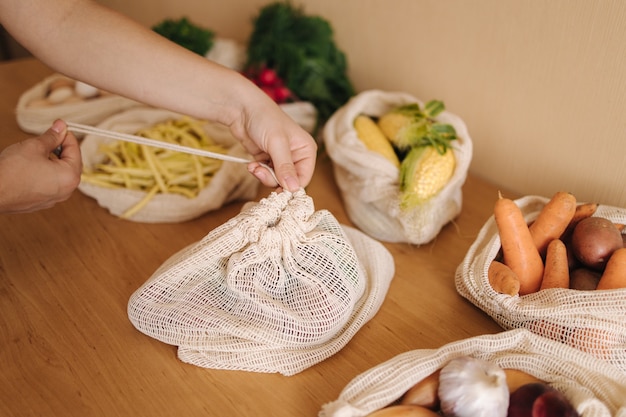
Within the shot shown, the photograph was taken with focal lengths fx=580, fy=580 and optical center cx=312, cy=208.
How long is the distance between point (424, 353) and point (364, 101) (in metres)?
0.57

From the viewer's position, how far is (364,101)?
1091 millimetres

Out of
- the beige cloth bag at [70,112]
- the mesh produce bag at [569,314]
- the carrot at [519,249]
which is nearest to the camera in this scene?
the mesh produce bag at [569,314]

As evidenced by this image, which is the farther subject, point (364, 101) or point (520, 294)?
point (364, 101)

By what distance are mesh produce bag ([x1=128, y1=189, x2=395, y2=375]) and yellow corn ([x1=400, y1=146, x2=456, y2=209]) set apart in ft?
0.62

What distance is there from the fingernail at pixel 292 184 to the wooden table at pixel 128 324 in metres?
0.22

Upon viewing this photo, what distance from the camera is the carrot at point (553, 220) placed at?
0.81m

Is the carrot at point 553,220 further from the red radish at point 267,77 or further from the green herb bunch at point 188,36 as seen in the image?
the green herb bunch at point 188,36

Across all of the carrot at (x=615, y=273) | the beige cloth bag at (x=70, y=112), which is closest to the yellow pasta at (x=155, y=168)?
the beige cloth bag at (x=70, y=112)

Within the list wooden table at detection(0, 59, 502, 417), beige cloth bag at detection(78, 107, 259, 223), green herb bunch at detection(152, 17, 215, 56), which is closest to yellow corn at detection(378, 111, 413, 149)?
wooden table at detection(0, 59, 502, 417)

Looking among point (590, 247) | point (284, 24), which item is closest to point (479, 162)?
point (590, 247)

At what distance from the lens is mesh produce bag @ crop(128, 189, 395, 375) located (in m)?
0.72

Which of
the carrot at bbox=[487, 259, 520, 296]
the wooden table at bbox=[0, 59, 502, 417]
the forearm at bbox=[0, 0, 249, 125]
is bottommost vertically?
the wooden table at bbox=[0, 59, 502, 417]

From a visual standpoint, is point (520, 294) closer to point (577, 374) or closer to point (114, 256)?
point (577, 374)

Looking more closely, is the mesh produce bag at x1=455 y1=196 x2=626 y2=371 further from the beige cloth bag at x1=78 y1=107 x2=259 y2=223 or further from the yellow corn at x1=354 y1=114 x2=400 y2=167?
the beige cloth bag at x1=78 y1=107 x2=259 y2=223
